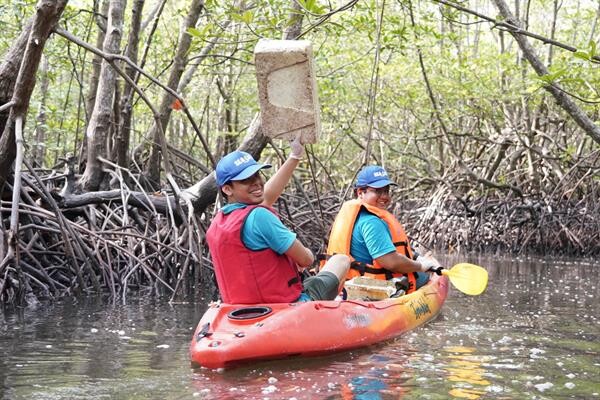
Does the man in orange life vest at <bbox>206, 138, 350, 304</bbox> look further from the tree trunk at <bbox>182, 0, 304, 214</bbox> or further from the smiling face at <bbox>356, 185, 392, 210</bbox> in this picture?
the tree trunk at <bbox>182, 0, 304, 214</bbox>

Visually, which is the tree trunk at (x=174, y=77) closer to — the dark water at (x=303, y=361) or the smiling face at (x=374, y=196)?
the dark water at (x=303, y=361)

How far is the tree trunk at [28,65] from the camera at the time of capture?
4.68 metres

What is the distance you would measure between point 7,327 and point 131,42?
3571 millimetres

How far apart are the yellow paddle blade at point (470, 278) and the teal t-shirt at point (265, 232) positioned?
221cm

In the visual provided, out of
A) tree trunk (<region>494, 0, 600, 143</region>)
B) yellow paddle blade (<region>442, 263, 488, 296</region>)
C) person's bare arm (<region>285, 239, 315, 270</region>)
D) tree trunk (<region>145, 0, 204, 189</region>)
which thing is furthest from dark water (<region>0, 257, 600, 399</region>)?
tree trunk (<region>145, 0, 204, 189</region>)

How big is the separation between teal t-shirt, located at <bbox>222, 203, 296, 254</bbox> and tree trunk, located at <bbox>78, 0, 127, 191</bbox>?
3.32 m

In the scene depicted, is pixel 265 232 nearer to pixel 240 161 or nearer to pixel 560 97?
pixel 240 161

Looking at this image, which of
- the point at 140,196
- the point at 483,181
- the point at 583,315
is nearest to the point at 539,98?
the point at 483,181

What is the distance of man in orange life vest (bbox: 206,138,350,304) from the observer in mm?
4242

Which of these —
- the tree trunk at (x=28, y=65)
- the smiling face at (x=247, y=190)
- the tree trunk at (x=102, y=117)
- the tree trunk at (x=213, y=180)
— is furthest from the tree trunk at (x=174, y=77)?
the smiling face at (x=247, y=190)

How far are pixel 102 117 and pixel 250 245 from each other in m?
3.39

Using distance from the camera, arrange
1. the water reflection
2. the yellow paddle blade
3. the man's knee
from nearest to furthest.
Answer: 1. the water reflection
2. the man's knee
3. the yellow paddle blade

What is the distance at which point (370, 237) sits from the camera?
5.55 metres

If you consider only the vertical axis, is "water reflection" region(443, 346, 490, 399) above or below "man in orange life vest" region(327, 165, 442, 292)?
below
